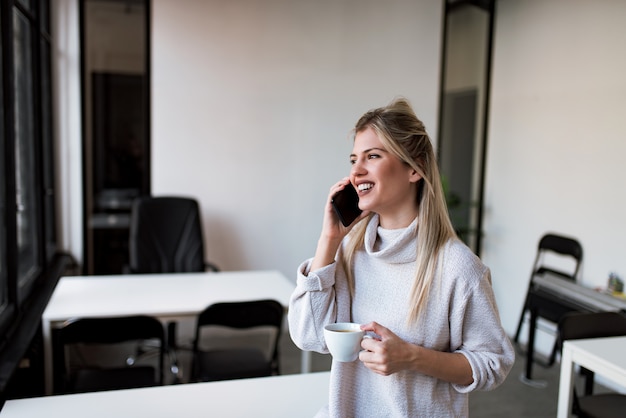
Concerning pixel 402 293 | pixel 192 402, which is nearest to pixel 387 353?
pixel 402 293

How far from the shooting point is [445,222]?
4.48 feet

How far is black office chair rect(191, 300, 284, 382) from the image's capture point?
261 centimetres

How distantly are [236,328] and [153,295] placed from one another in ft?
2.23

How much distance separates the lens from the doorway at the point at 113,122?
13.5ft

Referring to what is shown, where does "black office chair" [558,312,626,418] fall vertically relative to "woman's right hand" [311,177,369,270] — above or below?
below

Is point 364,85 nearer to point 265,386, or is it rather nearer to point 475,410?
point 475,410

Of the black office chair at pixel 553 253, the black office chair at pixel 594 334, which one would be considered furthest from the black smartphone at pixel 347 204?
the black office chair at pixel 553 253

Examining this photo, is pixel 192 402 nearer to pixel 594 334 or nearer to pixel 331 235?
pixel 331 235

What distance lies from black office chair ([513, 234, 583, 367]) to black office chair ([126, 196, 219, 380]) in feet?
7.75

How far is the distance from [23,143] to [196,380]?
1.88 m

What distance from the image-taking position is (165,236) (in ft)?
13.1

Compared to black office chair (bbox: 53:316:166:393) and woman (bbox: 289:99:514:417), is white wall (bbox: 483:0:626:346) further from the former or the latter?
black office chair (bbox: 53:316:166:393)

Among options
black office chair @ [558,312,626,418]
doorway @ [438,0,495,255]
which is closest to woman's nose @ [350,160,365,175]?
black office chair @ [558,312,626,418]

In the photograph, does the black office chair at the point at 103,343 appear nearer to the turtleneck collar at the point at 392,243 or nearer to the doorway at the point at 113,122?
the turtleneck collar at the point at 392,243
